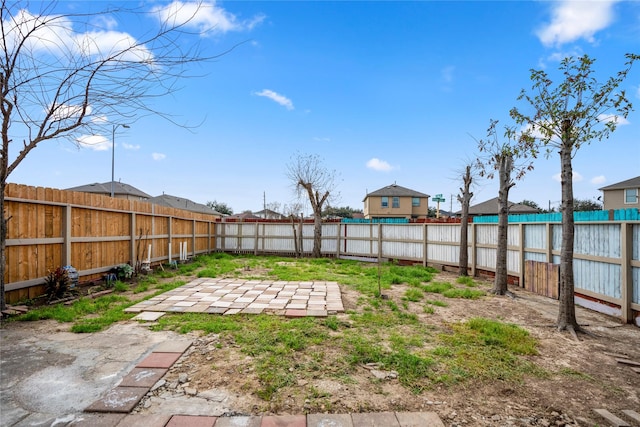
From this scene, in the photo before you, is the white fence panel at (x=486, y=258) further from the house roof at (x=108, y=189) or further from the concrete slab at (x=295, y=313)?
the house roof at (x=108, y=189)

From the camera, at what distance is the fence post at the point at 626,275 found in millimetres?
4574

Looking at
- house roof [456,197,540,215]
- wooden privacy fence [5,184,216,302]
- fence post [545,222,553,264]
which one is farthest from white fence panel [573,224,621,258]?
house roof [456,197,540,215]

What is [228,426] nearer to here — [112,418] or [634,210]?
[112,418]

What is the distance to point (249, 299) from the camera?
557 cm

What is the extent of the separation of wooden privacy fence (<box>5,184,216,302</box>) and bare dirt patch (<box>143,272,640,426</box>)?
3.77m

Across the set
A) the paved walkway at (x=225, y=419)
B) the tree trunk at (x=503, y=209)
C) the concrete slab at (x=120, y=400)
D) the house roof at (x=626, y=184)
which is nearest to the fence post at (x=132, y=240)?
the concrete slab at (x=120, y=400)

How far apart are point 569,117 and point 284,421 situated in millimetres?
5288

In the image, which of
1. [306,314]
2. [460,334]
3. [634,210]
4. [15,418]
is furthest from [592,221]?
[15,418]

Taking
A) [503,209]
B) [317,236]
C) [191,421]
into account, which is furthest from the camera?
[317,236]

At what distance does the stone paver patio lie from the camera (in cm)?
480

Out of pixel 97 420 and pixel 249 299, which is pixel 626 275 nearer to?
pixel 249 299

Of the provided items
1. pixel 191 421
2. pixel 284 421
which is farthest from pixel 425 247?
pixel 191 421

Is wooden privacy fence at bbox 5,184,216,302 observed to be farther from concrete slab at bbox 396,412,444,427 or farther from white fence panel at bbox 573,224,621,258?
white fence panel at bbox 573,224,621,258

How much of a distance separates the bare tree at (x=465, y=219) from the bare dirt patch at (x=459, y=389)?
542cm
